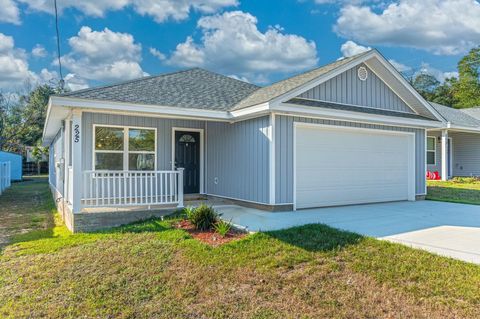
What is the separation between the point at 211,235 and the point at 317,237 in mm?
1946

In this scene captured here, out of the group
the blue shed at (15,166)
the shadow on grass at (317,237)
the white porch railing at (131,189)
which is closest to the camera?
the shadow on grass at (317,237)

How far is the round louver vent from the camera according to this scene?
978 cm

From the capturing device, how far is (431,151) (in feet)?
62.3

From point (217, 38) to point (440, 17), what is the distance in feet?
54.9

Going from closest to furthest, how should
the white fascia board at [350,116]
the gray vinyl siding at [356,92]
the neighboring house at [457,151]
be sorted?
the white fascia board at [350,116] < the gray vinyl siding at [356,92] < the neighboring house at [457,151]

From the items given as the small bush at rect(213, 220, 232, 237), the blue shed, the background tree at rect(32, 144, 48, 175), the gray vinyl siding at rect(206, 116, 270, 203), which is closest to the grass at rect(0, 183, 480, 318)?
the small bush at rect(213, 220, 232, 237)

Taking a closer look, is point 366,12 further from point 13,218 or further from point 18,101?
point 18,101

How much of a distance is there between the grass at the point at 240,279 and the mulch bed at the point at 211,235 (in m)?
0.25

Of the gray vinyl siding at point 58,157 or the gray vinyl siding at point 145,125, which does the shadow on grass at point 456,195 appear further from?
the gray vinyl siding at point 58,157

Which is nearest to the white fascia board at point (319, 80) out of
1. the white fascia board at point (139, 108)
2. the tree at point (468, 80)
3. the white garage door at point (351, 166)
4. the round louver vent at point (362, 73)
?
the round louver vent at point (362, 73)

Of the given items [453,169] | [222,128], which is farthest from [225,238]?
[453,169]

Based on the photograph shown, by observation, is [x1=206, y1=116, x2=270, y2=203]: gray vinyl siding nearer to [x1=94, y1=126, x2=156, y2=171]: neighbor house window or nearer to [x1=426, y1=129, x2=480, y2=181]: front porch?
[x1=94, y1=126, x2=156, y2=171]: neighbor house window

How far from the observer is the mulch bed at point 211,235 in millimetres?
5811

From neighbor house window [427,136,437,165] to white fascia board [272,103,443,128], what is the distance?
8.68m
